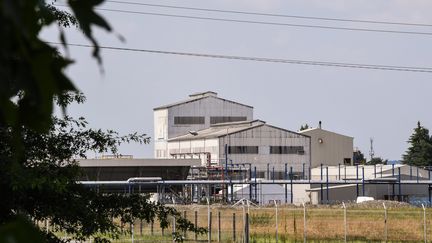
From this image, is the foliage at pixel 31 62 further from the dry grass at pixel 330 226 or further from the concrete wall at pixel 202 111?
the concrete wall at pixel 202 111

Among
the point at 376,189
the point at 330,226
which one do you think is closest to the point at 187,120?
the point at 376,189

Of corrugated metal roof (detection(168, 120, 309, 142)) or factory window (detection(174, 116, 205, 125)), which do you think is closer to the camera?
corrugated metal roof (detection(168, 120, 309, 142))

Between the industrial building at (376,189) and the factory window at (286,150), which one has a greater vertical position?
the factory window at (286,150)

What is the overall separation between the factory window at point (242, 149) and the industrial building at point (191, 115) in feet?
41.9

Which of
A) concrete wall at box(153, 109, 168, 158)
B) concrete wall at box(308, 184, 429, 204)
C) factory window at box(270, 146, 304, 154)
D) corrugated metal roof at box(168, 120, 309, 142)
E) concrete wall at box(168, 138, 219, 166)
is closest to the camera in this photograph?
concrete wall at box(308, 184, 429, 204)

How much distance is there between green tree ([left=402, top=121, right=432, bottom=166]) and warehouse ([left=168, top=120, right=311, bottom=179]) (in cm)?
3364

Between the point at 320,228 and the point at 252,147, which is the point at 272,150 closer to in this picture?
the point at 252,147

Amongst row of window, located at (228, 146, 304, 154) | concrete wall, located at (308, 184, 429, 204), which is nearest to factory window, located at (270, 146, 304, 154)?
row of window, located at (228, 146, 304, 154)

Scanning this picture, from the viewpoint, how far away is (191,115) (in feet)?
342

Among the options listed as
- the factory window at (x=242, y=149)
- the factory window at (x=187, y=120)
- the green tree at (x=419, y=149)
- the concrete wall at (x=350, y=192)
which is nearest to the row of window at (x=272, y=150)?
the factory window at (x=242, y=149)

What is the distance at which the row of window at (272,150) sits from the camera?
90.0 meters

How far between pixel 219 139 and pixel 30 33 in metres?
86.6

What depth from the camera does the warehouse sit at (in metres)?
89.1

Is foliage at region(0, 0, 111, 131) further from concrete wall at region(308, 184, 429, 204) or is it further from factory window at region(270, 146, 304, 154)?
factory window at region(270, 146, 304, 154)
